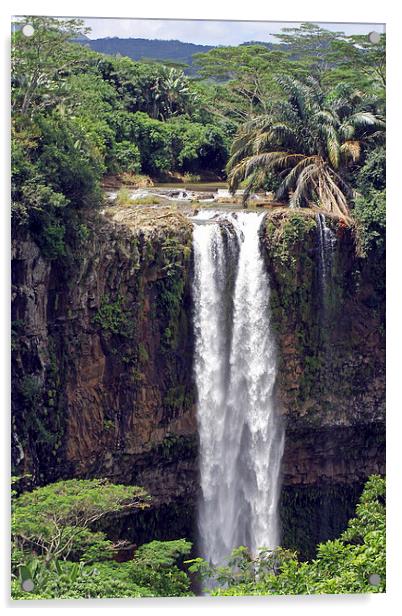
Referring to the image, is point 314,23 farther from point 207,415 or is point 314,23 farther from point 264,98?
point 207,415

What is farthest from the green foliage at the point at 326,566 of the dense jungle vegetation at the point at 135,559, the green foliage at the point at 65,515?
the green foliage at the point at 65,515

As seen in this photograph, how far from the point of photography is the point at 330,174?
12836 mm

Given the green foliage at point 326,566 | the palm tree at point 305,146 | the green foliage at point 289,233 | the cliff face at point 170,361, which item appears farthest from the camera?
the green foliage at point 289,233

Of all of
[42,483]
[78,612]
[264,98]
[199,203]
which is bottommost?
[78,612]

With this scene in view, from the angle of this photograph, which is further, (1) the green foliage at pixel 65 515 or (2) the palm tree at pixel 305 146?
(2) the palm tree at pixel 305 146

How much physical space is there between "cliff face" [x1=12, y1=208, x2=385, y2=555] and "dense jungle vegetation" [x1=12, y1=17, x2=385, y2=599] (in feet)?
0.75

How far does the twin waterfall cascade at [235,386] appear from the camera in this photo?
12953 millimetres

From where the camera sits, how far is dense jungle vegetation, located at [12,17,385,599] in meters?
11.9

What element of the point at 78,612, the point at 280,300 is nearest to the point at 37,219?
the point at 280,300

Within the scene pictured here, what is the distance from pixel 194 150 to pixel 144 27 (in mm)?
1411

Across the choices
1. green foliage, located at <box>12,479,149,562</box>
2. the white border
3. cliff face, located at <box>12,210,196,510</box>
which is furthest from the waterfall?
green foliage, located at <box>12,479,149,562</box>

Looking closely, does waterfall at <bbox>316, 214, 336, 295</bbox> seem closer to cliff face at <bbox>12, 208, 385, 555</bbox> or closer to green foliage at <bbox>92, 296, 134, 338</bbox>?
cliff face at <bbox>12, 208, 385, 555</bbox>
